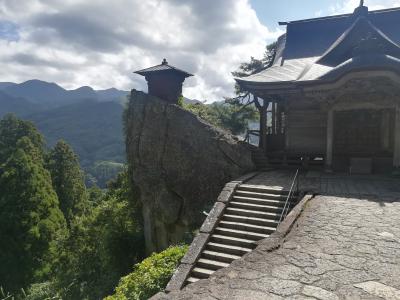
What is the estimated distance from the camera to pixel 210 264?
8031 mm

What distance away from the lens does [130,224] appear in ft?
58.3

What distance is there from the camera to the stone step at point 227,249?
8.33 metres

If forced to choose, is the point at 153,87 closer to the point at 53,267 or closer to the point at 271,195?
the point at 271,195

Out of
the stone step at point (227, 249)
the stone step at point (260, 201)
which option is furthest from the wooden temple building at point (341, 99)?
the stone step at point (227, 249)

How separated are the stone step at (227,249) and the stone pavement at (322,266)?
1.58m

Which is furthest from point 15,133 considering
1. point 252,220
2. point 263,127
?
point 252,220

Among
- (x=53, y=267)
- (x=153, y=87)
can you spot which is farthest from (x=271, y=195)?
(x=53, y=267)

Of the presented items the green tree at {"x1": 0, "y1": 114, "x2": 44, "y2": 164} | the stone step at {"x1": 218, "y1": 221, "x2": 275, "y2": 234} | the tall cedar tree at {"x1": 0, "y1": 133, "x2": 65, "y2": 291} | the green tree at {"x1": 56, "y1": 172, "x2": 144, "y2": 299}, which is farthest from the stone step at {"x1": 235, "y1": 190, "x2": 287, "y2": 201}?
the green tree at {"x1": 0, "y1": 114, "x2": 44, "y2": 164}

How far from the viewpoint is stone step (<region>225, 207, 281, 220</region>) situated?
31.0ft

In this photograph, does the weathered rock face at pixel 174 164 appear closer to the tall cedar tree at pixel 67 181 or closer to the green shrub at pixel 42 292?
the green shrub at pixel 42 292

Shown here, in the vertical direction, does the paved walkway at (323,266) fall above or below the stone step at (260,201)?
below

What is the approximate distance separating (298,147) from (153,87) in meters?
8.22

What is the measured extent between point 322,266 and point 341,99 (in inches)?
390

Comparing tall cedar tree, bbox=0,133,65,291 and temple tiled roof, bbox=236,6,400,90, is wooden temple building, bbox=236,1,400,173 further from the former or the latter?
tall cedar tree, bbox=0,133,65,291
